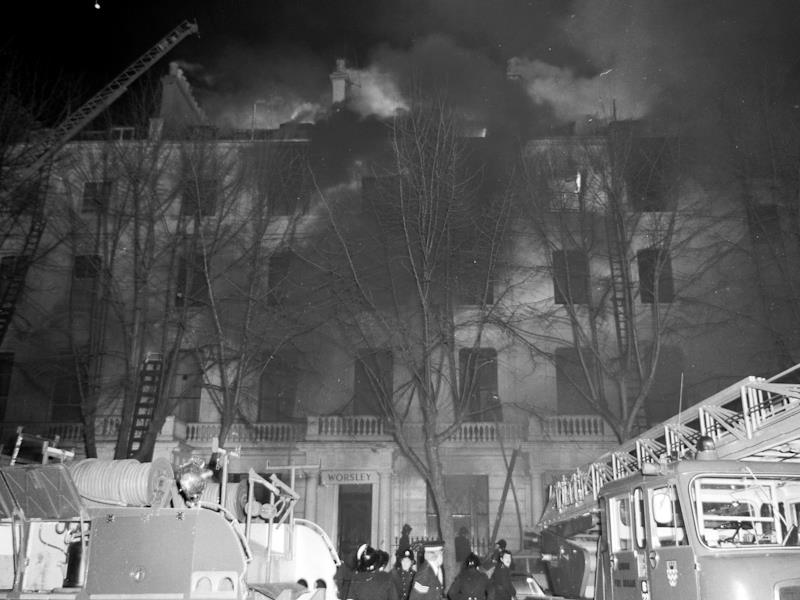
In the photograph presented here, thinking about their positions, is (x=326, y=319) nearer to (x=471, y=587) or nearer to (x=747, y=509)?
(x=471, y=587)

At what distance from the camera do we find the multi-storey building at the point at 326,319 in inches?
657

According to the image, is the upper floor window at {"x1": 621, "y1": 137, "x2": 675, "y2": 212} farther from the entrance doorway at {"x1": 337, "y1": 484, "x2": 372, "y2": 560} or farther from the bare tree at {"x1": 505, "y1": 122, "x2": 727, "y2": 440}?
the entrance doorway at {"x1": 337, "y1": 484, "x2": 372, "y2": 560}

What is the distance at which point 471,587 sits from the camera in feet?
25.7

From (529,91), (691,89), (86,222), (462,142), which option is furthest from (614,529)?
(529,91)

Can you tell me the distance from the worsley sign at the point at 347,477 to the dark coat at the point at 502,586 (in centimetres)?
1174

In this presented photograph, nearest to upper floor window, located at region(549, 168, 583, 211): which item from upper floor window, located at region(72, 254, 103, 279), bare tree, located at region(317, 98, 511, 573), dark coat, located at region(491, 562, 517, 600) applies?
bare tree, located at region(317, 98, 511, 573)

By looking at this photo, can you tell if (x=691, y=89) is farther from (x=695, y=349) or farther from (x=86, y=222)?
(x=86, y=222)

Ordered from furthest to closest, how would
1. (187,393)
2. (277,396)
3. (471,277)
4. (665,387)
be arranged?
(277,396), (187,393), (665,387), (471,277)

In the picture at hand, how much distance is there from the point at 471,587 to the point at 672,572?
292 centimetres

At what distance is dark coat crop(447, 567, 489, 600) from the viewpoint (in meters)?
7.80

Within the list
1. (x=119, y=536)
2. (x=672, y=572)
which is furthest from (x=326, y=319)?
(x=672, y=572)

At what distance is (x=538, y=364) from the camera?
19953 mm

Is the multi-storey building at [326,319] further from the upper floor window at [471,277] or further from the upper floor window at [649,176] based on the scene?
the upper floor window at [471,277]

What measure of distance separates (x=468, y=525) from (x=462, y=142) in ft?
33.8
